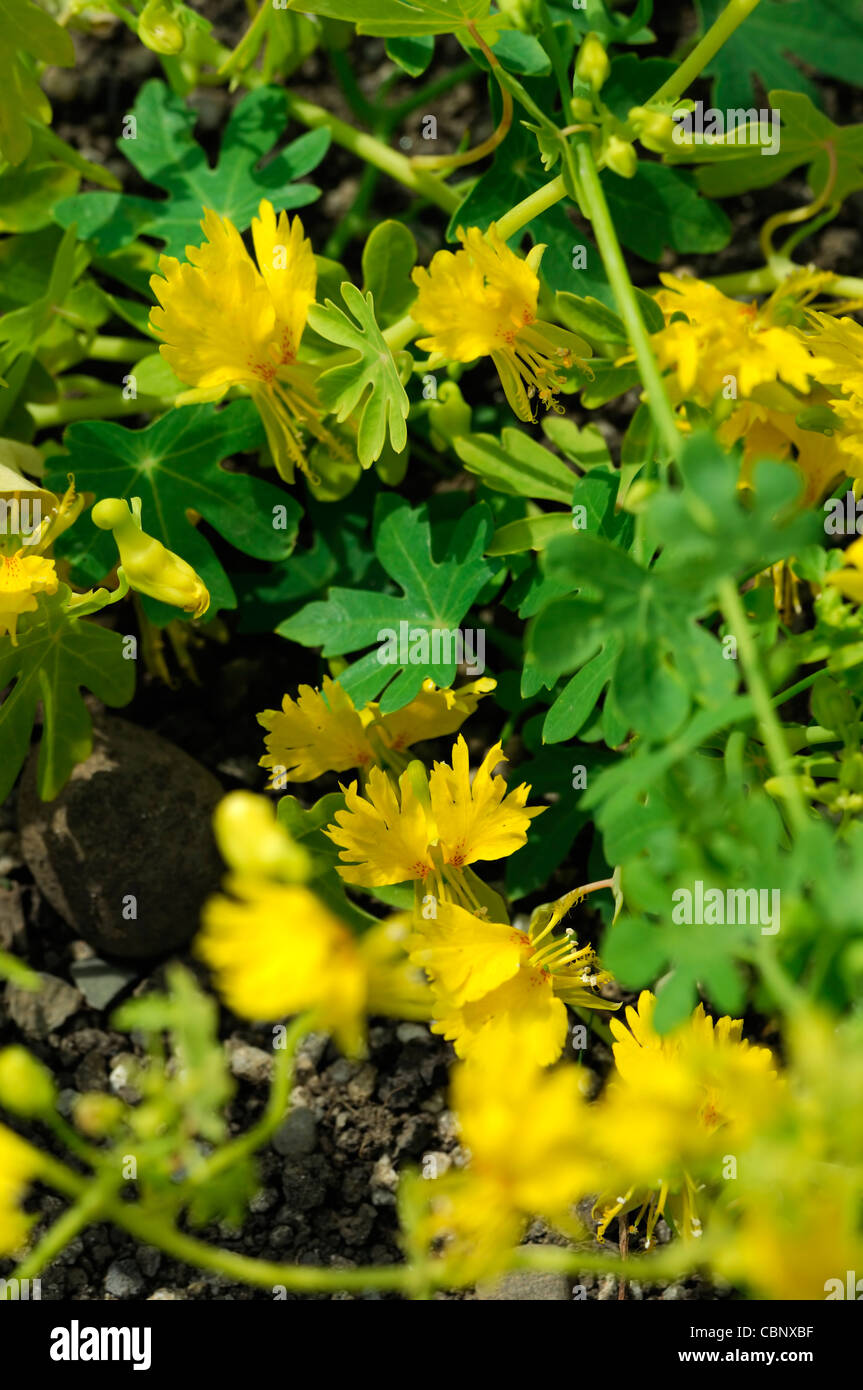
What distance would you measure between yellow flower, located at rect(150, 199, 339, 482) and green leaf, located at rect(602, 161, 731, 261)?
0.65m

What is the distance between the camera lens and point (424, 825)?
5.60 ft

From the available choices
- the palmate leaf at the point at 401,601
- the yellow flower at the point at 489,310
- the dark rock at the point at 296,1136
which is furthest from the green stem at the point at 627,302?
the dark rock at the point at 296,1136

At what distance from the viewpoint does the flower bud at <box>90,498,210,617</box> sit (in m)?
1.66

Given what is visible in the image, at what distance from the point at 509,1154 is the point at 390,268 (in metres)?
1.52

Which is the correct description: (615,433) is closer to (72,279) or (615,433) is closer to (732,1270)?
(72,279)

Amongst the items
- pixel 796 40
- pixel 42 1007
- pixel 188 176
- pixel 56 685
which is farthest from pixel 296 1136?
pixel 796 40

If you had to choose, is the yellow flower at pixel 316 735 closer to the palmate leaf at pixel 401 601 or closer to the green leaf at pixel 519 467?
the palmate leaf at pixel 401 601

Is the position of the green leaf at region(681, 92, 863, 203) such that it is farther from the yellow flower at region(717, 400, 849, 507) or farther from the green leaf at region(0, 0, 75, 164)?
the green leaf at region(0, 0, 75, 164)

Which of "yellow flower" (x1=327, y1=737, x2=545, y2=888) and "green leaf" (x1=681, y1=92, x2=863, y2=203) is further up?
"green leaf" (x1=681, y1=92, x2=863, y2=203)

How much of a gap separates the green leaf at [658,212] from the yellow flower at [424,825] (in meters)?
1.00

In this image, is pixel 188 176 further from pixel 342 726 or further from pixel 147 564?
pixel 342 726

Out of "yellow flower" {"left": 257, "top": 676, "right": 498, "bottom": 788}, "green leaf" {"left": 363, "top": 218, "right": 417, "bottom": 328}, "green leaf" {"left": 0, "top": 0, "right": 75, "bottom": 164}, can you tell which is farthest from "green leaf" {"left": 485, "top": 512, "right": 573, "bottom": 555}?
"green leaf" {"left": 0, "top": 0, "right": 75, "bottom": 164}
